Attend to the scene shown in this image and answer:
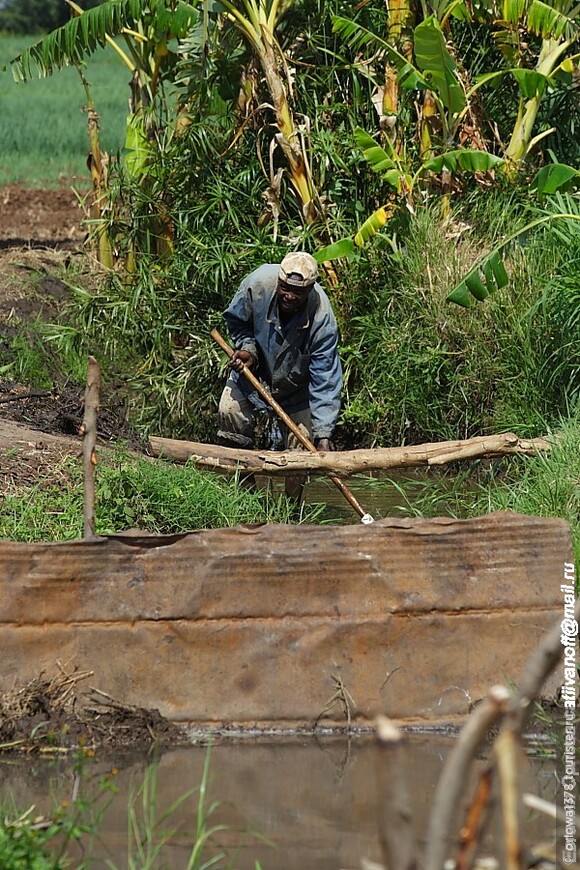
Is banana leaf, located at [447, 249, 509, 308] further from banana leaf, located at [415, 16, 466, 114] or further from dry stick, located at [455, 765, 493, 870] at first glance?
dry stick, located at [455, 765, 493, 870]

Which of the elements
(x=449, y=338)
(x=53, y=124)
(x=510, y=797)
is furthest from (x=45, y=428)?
(x=53, y=124)

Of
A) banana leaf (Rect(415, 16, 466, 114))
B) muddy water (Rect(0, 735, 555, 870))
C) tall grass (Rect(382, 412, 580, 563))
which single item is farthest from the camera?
banana leaf (Rect(415, 16, 466, 114))

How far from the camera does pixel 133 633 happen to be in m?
4.69

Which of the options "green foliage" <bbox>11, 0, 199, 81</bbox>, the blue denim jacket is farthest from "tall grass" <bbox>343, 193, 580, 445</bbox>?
"green foliage" <bbox>11, 0, 199, 81</bbox>

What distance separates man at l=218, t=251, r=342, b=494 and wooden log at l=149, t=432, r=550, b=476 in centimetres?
91

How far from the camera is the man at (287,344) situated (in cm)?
723

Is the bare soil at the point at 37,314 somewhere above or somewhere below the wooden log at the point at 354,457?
below

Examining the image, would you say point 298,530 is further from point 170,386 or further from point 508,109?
point 508,109

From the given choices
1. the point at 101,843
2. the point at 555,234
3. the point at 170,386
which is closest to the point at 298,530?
the point at 101,843

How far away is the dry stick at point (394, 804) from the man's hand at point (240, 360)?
16.5ft

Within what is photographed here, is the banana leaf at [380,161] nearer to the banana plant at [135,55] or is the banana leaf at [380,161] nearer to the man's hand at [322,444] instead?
the banana plant at [135,55]

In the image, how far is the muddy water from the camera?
3818mm

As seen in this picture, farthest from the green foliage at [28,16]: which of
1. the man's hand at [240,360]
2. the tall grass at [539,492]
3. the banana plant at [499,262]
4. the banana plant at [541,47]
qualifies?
the tall grass at [539,492]

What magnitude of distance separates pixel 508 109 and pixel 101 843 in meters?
7.45
